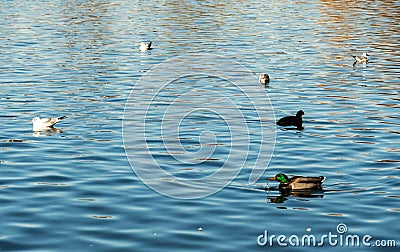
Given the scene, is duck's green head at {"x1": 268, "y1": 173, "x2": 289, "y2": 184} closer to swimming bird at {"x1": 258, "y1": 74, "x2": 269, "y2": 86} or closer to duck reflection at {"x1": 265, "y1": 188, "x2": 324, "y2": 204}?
duck reflection at {"x1": 265, "y1": 188, "x2": 324, "y2": 204}

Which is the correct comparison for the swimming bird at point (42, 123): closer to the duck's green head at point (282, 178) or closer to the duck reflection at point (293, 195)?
the duck's green head at point (282, 178)

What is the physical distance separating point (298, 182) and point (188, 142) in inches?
248

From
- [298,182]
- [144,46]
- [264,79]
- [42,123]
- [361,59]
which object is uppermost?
[42,123]

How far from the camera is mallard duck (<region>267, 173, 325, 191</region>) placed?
1970 centimetres

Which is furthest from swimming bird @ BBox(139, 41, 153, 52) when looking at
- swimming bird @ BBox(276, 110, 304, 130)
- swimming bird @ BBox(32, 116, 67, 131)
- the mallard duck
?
the mallard duck

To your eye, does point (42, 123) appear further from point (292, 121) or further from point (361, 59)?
point (361, 59)

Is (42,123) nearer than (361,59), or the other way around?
(42,123)

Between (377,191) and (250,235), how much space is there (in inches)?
183

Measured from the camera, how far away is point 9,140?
25.6m

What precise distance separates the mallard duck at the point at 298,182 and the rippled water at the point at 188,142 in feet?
0.93

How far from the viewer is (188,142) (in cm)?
2545

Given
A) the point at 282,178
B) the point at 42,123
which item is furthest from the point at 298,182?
the point at 42,123

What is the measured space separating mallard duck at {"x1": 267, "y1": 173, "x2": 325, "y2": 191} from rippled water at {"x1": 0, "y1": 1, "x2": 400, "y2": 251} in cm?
28

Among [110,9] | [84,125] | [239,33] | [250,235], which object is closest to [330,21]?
[239,33]
